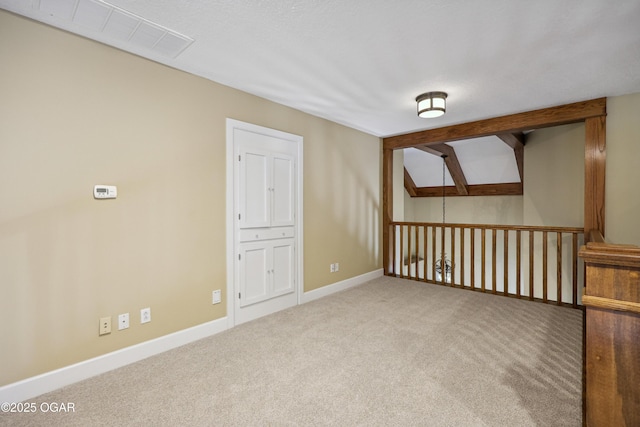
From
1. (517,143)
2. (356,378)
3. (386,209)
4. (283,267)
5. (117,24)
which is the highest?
(117,24)

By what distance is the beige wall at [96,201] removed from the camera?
1787mm

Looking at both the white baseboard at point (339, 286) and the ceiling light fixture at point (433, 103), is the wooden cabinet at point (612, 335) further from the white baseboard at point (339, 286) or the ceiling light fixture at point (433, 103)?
the white baseboard at point (339, 286)

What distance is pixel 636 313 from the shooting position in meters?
0.99

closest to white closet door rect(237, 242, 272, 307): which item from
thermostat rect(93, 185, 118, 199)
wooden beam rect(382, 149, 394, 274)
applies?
thermostat rect(93, 185, 118, 199)

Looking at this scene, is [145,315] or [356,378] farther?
[145,315]

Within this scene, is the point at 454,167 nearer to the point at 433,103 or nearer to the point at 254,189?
the point at 433,103

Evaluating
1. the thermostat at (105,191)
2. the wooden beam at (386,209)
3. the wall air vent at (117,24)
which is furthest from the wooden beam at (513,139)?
the thermostat at (105,191)

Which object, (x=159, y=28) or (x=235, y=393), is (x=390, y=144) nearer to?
(x=159, y=28)

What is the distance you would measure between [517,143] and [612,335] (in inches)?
182

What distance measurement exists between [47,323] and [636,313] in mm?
2981

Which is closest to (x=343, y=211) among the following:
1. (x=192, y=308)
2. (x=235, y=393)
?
(x=192, y=308)

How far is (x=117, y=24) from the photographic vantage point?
1893mm

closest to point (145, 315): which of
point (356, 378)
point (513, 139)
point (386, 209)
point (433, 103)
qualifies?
point (356, 378)

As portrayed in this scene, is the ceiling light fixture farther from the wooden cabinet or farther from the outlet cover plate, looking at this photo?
the outlet cover plate
